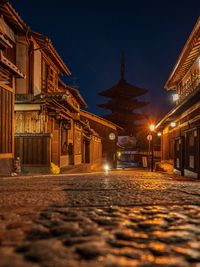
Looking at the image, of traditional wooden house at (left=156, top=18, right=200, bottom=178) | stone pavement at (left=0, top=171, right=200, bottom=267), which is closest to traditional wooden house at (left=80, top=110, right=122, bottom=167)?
traditional wooden house at (left=156, top=18, right=200, bottom=178)

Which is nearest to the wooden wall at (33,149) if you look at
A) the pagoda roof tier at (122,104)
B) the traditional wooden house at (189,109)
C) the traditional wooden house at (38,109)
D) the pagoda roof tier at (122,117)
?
the traditional wooden house at (38,109)

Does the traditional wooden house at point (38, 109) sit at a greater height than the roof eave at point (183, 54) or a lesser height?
lesser

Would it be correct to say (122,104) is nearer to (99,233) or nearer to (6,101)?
(6,101)

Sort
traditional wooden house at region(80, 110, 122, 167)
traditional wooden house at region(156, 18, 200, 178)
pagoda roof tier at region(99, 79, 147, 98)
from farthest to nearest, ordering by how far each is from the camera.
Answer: pagoda roof tier at region(99, 79, 147, 98), traditional wooden house at region(80, 110, 122, 167), traditional wooden house at region(156, 18, 200, 178)

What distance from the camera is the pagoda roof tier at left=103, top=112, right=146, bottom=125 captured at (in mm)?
47438

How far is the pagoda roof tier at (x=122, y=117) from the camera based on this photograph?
156 feet

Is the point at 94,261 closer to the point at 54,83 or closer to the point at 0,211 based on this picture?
the point at 0,211

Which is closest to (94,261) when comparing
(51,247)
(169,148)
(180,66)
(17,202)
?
(51,247)

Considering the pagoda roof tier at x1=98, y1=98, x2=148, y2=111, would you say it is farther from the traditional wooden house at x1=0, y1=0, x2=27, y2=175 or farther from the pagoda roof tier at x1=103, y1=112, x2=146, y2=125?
the traditional wooden house at x1=0, y1=0, x2=27, y2=175

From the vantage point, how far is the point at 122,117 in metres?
47.8

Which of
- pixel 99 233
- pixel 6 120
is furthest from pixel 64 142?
pixel 99 233

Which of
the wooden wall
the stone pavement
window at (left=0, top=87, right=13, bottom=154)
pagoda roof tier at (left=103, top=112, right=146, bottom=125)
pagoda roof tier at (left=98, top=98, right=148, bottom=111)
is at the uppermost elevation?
pagoda roof tier at (left=98, top=98, right=148, bottom=111)

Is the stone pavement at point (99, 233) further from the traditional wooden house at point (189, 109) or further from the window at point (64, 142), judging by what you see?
the window at point (64, 142)

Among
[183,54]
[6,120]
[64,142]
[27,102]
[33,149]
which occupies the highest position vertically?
[183,54]
